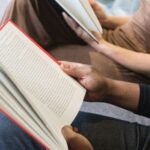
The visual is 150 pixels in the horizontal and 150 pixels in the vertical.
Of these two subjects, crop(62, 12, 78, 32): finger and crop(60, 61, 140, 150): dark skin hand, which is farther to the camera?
crop(62, 12, 78, 32): finger

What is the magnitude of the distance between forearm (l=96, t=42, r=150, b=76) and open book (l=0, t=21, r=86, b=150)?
14.5 inches

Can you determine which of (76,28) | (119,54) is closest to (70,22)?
(76,28)

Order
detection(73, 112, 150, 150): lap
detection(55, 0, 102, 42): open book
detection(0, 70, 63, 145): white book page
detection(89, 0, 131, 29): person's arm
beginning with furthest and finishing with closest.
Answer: detection(89, 0, 131, 29): person's arm
detection(55, 0, 102, 42): open book
detection(73, 112, 150, 150): lap
detection(0, 70, 63, 145): white book page

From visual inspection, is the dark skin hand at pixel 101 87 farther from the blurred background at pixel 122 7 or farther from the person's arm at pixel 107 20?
the blurred background at pixel 122 7

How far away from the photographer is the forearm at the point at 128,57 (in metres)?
1.10

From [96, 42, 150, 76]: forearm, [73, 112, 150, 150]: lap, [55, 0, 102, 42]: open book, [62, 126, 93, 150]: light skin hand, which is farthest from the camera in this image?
[96, 42, 150, 76]: forearm

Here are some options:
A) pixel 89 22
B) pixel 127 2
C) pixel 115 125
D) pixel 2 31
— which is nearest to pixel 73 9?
pixel 89 22

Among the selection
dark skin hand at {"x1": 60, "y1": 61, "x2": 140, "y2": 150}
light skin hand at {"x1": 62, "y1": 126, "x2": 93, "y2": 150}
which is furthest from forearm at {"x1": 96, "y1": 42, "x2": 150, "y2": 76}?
light skin hand at {"x1": 62, "y1": 126, "x2": 93, "y2": 150}

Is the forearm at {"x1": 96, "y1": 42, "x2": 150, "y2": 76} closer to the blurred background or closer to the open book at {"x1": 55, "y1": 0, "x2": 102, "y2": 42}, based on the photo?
the open book at {"x1": 55, "y1": 0, "x2": 102, "y2": 42}

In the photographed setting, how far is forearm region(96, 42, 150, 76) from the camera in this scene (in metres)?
1.10

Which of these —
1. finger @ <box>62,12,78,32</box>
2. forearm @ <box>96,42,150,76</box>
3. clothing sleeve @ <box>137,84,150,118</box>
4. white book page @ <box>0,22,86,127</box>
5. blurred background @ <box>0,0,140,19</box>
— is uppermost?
white book page @ <box>0,22,86,127</box>

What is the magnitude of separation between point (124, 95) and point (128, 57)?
30 centimetres

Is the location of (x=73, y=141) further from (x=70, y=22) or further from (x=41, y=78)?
(x=70, y=22)

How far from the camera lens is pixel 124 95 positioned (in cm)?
88
